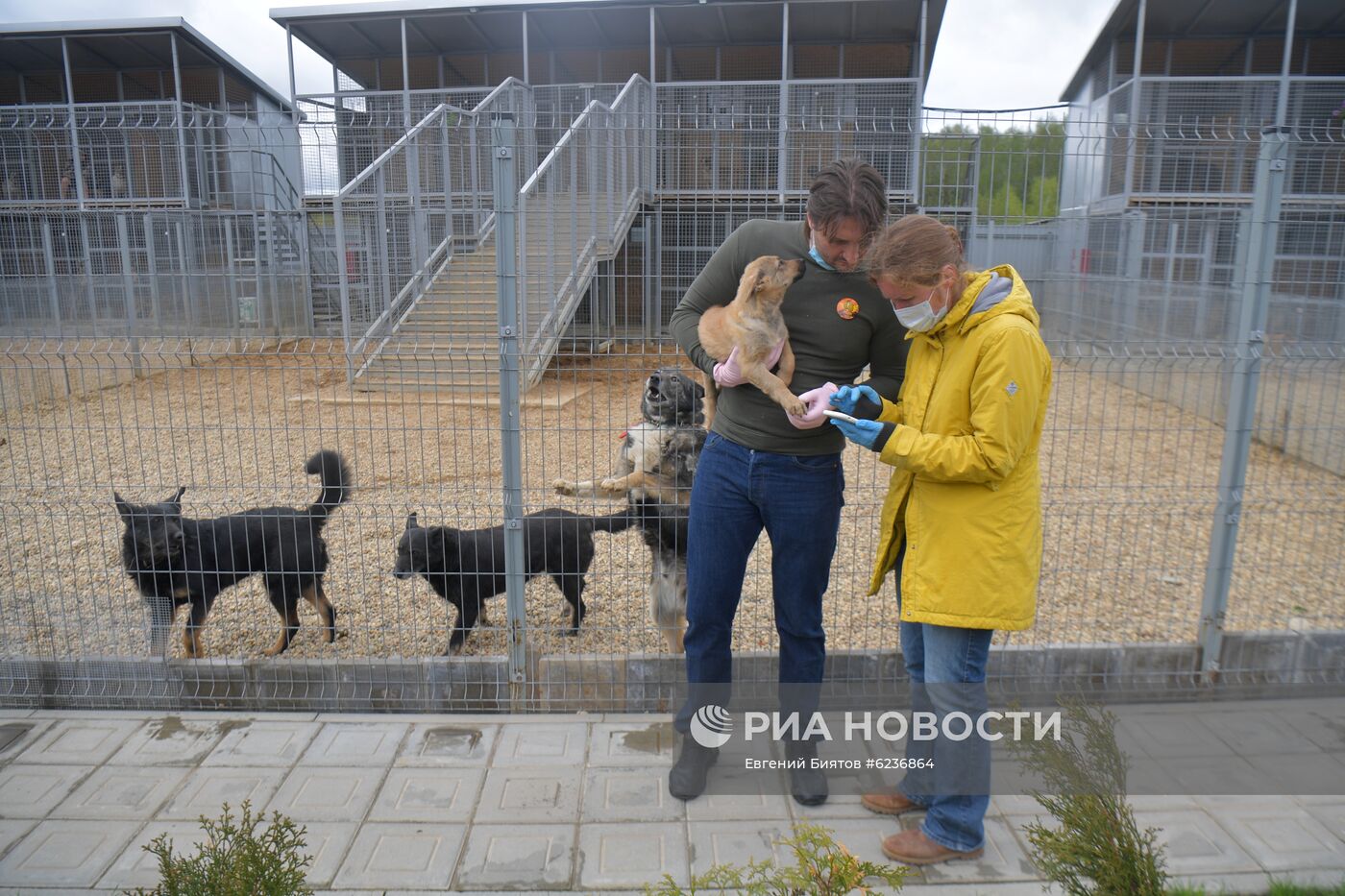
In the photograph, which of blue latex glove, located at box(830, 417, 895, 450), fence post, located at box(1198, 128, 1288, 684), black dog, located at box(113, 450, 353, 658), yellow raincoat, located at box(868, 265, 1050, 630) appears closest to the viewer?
yellow raincoat, located at box(868, 265, 1050, 630)

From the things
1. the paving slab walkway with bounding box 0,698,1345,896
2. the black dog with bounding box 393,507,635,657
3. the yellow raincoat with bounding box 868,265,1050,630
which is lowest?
the paving slab walkway with bounding box 0,698,1345,896

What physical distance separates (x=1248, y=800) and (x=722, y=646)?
2.15 metres

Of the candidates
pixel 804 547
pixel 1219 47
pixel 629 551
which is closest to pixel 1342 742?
pixel 804 547

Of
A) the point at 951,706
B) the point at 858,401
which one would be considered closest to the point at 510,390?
the point at 858,401

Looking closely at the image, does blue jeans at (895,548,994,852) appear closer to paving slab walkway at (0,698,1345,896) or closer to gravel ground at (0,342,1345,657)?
paving slab walkway at (0,698,1345,896)

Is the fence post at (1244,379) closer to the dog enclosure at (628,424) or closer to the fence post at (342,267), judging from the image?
the dog enclosure at (628,424)

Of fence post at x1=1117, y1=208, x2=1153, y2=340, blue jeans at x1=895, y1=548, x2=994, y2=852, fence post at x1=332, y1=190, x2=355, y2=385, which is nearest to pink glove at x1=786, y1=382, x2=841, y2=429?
blue jeans at x1=895, y1=548, x2=994, y2=852

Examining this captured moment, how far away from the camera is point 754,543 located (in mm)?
3197

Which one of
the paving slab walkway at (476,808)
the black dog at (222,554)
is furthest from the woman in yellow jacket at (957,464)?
the black dog at (222,554)

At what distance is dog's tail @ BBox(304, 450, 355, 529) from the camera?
423cm

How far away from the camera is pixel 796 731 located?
3438 mm

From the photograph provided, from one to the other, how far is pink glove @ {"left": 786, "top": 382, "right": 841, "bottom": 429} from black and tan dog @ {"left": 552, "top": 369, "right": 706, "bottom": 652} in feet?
3.44

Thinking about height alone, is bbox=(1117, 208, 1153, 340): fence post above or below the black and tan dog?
above

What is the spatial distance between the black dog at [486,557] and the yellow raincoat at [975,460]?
1.94 metres
